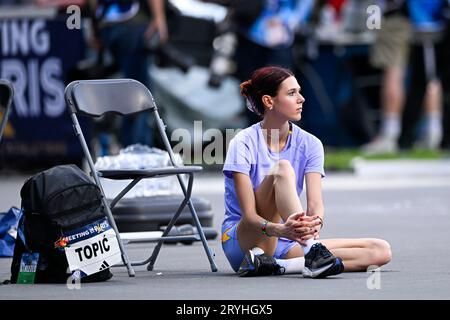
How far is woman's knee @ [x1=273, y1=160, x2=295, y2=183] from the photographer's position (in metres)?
8.01

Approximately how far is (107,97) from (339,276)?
176 cm

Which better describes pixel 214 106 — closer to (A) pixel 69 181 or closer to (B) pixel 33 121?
(B) pixel 33 121

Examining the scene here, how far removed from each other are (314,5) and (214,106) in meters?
1.80

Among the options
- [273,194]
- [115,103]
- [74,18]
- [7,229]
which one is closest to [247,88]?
[273,194]

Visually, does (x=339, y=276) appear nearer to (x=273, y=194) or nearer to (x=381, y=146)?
(x=273, y=194)

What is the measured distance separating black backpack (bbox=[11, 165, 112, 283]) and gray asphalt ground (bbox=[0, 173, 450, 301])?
16 cm

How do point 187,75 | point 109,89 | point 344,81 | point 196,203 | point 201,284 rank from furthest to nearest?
point 344,81, point 187,75, point 196,203, point 109,89, point 201,284

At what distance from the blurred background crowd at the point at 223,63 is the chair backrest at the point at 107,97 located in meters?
5.40

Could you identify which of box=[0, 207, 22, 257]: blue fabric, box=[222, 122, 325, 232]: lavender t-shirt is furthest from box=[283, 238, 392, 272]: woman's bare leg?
box=[0, 207, 22, 257]: blue fabric

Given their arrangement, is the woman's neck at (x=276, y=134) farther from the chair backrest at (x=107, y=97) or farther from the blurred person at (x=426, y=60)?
the blurred person at (x=426, y=60)

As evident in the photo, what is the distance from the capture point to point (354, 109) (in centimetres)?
2050

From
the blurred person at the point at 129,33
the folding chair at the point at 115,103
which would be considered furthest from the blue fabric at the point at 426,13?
the folding chair at the point at 115,103

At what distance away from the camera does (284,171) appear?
316 inches
